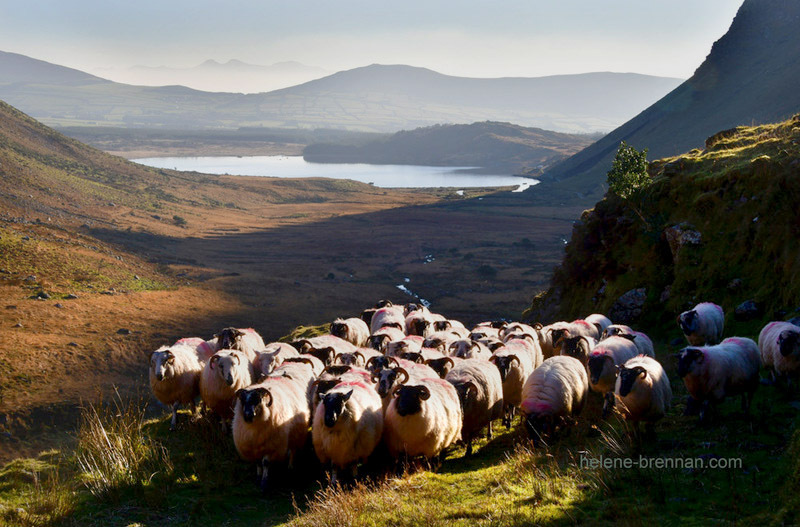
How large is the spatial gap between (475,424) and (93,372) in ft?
65.2

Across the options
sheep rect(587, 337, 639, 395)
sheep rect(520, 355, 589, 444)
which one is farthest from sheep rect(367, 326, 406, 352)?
sheep rect(587, 337, 639, 395)

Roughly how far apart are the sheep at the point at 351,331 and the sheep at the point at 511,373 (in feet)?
22.2

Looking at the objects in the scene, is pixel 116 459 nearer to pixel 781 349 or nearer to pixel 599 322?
pixel 781 349

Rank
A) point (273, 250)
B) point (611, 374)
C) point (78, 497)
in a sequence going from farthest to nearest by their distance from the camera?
1. point (273, 250)
2. point (611, 374)
3. point (78, 497)

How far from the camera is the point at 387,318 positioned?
71.7 feet

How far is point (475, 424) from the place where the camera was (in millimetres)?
12031

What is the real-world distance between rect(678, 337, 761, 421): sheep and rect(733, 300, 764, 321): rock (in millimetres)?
6182

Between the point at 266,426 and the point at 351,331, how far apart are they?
32.3 feet

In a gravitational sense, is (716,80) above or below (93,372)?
above

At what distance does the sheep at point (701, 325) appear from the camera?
15266 millimetres

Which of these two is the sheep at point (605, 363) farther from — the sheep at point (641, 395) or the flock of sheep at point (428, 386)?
the sheep at point (641, 395)

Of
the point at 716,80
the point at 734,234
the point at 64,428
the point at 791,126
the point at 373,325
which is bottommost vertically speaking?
the point at 64,428

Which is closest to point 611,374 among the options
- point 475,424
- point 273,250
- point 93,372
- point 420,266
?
point 475,424

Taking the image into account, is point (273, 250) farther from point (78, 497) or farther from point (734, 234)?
point (78, 497)
